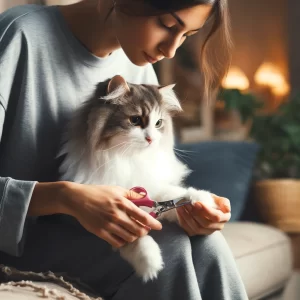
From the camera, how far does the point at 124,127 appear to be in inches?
47.3

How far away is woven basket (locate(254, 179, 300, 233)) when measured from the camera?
8.07 ft

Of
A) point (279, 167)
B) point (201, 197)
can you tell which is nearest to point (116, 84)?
point (201, 197)

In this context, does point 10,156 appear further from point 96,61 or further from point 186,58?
point 186,58

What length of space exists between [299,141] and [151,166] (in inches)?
64.4

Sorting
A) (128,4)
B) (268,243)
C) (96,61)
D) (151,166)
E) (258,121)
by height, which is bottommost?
(268,243)

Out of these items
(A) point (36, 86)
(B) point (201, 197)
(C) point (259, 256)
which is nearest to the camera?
(B) point (201, 197)

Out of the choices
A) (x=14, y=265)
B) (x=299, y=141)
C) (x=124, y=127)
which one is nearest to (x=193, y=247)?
(x=124, y=127)

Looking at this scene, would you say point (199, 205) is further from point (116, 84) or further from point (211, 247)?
point (116, 84)

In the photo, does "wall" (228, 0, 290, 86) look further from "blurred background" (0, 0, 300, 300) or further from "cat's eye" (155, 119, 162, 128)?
"cat's eye" (155, 119, 162, 128)

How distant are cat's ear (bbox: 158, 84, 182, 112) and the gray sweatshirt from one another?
154 millimetres

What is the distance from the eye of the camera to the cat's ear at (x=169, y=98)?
4.31 feet

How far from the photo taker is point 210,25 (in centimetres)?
126

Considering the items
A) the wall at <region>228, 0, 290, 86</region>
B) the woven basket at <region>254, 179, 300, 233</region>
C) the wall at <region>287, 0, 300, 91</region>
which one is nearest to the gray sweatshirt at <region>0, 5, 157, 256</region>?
the woven basket at <region>254, 179, 300, 233</region>

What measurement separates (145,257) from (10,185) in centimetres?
28
